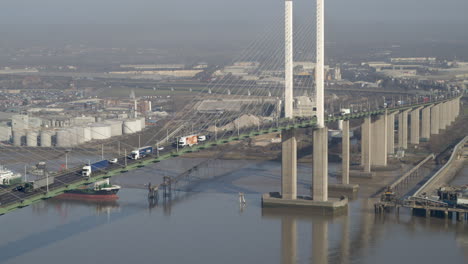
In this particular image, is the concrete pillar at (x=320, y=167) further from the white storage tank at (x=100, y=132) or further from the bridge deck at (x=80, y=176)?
the white storage tank at (x=100, y=132)

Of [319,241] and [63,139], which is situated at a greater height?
A: [63,139]

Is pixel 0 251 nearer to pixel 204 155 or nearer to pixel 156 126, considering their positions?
pixel 204 155

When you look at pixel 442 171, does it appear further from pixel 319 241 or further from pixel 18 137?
pixel 18 137

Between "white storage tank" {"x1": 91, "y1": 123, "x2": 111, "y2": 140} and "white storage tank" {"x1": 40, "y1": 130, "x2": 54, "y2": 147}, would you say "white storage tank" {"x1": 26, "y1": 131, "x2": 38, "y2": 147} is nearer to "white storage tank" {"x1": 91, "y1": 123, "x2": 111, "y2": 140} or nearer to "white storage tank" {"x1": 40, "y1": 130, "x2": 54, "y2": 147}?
"white storage tank" {"x1": 40, "y1": 130, "x2": 54, "y2": 147}

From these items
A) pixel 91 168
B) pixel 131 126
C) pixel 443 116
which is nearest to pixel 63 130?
pixel 131 126

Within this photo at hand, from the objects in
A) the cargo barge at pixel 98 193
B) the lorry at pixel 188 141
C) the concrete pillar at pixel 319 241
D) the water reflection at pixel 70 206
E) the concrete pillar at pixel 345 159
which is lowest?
the concrete pillar at pixel 319 241

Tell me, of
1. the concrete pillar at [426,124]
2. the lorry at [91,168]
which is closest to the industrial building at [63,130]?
the concrete pillar at [426,124]
